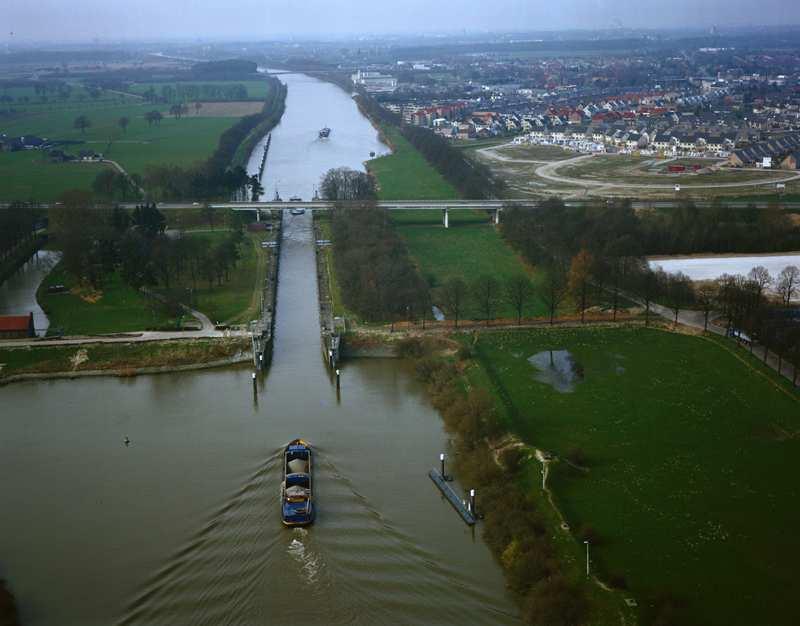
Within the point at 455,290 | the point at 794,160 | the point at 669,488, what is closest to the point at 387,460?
the point at 669,488

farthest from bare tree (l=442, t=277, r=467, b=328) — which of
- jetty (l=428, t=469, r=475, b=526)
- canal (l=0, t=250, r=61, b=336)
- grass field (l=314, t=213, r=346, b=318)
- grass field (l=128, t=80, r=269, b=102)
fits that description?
grass field (l=128, t=80, r=269, b=102)

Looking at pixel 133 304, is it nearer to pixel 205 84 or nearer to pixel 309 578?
pixel 309 578

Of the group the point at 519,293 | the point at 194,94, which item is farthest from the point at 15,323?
the point at 194,94

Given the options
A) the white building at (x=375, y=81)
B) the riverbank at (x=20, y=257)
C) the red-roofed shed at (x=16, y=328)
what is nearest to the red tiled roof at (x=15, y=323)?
the red-roofed shed at (x=16, y=328)

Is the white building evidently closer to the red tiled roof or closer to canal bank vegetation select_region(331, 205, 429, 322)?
canal bank vegetation select_region(331, 205, 429, 322)

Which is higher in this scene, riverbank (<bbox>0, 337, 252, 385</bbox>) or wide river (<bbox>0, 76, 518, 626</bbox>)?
riverbank (<bbox>0, 337, 252, 385</bbox>)

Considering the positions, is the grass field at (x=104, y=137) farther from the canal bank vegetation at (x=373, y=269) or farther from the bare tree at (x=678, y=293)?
the bare tree at (x=678, y=293)

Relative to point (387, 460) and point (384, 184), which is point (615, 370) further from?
point (384, 184)
